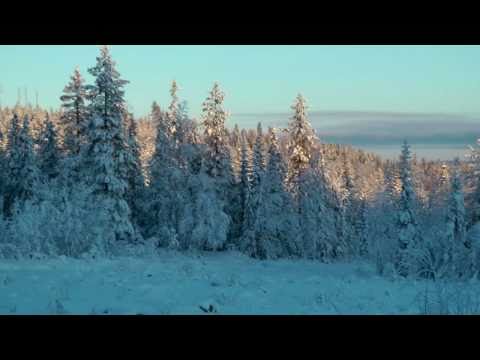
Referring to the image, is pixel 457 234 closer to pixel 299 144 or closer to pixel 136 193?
pixel 299 144

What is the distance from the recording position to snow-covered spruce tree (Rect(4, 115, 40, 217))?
129ft

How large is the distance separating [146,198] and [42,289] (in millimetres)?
28430

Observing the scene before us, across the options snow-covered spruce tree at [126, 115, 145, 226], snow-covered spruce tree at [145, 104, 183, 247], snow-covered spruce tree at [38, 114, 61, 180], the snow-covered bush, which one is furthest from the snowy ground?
snow-covered spruce tree at [38, 114, 61, 180]

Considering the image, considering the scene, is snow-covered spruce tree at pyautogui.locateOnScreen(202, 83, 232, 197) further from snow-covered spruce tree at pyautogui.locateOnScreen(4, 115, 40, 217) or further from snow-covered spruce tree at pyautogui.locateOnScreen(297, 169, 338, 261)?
snow-covered spruce tree at pyautogui.locateOnScreen(4, 115, 40, 217)

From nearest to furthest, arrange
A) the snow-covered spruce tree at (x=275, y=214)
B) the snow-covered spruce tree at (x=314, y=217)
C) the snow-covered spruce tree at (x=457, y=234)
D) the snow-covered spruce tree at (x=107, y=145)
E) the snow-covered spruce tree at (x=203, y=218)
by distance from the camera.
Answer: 1. the snow-covered spruce tree at (x=457, y=234)
2. the snow-covered spruce tree at (x=107, y=145)
3. the snow-covered spruce tree at (x=203, y=218)
4. the snow-covered spruce tree at (x=314, y=217)
5. the snow-covered spruce tree at (x=275, y=214)

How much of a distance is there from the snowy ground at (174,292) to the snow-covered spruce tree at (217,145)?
24477mm

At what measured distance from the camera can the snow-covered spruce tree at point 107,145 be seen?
1160 inches

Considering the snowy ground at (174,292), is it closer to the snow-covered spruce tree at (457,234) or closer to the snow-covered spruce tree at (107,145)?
the snow-covered spruce tree at (457,234)

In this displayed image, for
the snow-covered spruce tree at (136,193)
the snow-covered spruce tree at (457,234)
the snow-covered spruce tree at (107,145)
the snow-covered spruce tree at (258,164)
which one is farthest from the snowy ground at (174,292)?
the snow-covered spruce tree at (258,164)

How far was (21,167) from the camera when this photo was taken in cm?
4006
